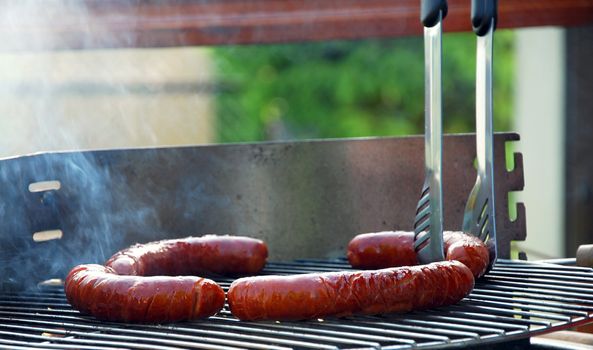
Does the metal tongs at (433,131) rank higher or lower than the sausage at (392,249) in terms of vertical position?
higher

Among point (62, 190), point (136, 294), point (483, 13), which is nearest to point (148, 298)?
point (136, 294)

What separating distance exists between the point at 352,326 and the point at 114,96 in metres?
9.14

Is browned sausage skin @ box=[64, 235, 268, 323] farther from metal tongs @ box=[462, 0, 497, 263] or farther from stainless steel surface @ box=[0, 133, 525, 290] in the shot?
metal tongs @ box=[462, 0, 497, 263]

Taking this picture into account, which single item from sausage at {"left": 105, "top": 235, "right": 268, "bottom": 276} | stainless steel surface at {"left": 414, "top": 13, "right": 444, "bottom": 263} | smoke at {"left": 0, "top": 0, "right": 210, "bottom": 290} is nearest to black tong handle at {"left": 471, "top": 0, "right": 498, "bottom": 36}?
stainless steel surface at {"left": 414, "top": 13, "right": 444, "bottom": 263}

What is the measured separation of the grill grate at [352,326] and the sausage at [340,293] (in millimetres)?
38

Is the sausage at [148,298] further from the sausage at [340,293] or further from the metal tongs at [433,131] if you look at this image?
the metal tongs at [433,131]

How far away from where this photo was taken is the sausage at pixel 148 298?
2439 millimetres

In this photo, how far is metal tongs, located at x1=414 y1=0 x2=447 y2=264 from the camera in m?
2.77

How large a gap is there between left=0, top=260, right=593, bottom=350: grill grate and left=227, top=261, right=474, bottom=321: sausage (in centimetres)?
4

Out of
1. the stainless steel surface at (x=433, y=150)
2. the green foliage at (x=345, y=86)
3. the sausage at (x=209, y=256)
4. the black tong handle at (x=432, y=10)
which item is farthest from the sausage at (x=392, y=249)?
the green foliage at (x=345, y=86)

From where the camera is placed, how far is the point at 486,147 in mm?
3086

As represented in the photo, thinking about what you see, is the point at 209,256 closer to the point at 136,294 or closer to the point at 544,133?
the point at 136,294

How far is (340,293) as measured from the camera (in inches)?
96.0

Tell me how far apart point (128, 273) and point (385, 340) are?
926 millimetres
